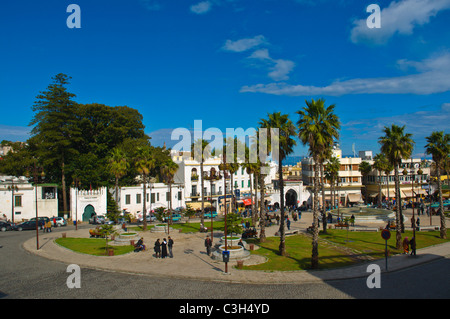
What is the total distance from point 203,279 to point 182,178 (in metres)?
48.4

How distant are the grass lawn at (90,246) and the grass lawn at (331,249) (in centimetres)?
1197

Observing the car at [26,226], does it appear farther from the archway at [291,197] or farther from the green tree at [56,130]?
the archway at [291,197]

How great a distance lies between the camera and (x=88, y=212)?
2087 inches

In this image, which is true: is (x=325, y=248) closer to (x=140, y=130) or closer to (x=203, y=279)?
(x=203, y=279)

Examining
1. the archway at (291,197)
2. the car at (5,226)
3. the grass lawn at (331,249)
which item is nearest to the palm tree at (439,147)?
the grass lawn at (331,249)

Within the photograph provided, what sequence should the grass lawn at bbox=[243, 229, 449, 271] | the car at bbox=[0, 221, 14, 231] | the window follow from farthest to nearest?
the window < the car at bbox=[0, 221, 14, 231] < the grass lawn at bbox=[243, 229, 449, 271]

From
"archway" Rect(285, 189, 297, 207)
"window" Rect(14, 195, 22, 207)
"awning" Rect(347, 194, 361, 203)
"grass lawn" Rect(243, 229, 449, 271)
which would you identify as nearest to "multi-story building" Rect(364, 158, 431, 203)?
"awning" Rect(347, 194, 361, 203)

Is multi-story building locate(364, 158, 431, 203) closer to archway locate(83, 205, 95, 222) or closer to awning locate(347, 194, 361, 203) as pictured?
awning locate(347, 194, 361, 203)

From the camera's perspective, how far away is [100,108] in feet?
201

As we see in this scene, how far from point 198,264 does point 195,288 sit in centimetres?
550

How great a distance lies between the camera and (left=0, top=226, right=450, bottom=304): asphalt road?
15.8m

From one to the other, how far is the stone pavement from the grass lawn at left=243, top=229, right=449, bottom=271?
1.21m

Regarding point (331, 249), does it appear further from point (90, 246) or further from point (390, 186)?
point (390, 186)
